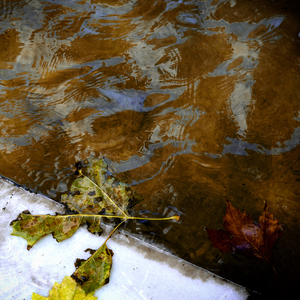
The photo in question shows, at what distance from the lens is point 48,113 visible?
4.93 ft

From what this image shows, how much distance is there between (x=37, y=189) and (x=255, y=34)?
184 centimetres

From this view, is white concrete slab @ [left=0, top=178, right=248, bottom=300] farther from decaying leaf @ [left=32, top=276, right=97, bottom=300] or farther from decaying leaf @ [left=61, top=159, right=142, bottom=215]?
decaying leaf @ [left=61, top=159, right=142, bottom=215]

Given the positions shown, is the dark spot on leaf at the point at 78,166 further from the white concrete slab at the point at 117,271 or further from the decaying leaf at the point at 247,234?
the decaying leaf at the point at 247,234

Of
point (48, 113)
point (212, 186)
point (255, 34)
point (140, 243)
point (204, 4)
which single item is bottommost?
point (140, 243)

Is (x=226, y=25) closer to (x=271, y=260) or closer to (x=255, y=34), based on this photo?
(x=255, y=34)

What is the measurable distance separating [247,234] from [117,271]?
0.84 metres

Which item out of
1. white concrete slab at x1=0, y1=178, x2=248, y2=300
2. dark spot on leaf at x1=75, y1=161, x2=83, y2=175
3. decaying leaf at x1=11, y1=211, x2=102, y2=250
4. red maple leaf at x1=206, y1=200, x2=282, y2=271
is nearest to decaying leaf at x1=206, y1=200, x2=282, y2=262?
red maple leaf at x1=206, y1=200, x2=282, y2=271

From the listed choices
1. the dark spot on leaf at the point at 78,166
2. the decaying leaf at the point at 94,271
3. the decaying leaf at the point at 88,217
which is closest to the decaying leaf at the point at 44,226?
the decaying leaf at the point at 88,217

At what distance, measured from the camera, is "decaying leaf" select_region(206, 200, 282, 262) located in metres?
1.35

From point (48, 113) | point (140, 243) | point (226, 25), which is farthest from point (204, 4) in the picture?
point (140, 243)

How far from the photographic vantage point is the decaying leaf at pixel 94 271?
4.21ft

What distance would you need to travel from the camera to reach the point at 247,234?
1354mm

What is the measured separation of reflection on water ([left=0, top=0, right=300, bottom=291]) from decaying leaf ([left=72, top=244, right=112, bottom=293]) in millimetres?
248

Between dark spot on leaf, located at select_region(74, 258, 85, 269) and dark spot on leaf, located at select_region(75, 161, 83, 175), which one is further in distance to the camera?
dark spot on leaf, located at select_region(75, 161, 83, 175)
